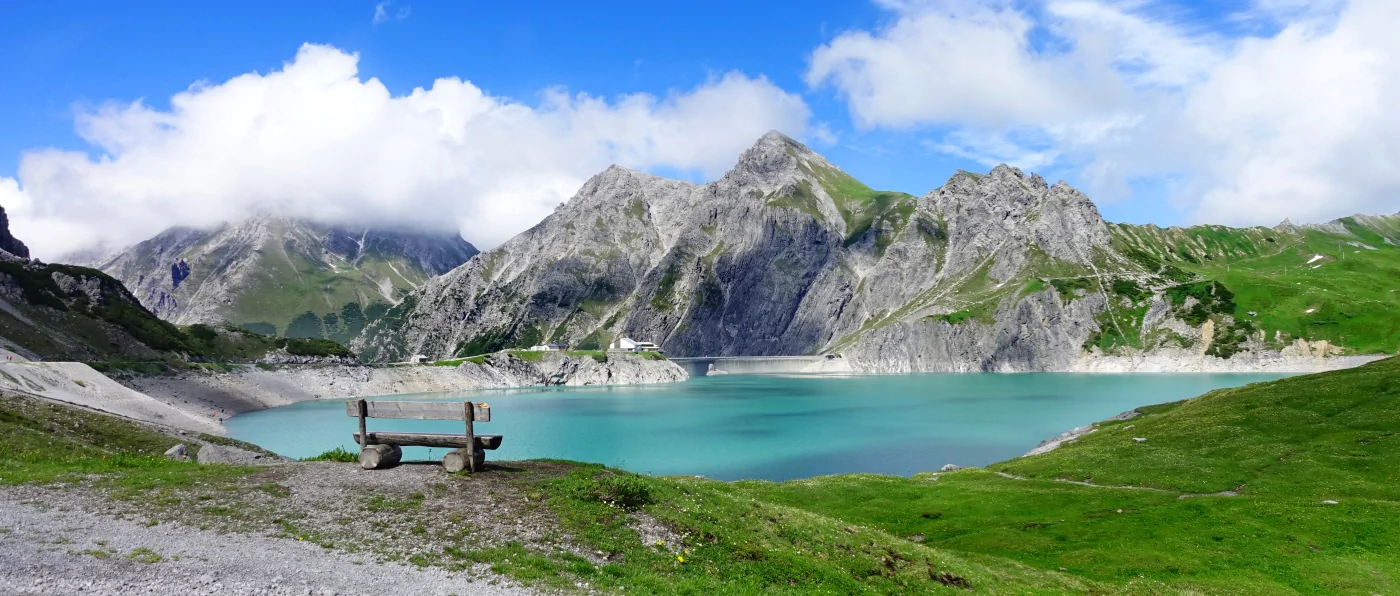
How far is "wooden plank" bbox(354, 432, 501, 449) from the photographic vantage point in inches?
902

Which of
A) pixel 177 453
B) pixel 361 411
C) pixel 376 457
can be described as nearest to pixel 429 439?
pixel 376 457

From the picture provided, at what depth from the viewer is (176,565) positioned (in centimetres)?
1295

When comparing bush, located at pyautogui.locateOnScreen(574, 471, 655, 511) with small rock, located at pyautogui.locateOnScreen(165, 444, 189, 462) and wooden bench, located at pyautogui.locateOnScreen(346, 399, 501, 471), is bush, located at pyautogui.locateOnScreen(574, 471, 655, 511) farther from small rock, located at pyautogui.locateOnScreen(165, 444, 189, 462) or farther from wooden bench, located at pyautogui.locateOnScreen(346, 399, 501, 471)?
small rock, located at pyautogui.locateOnScreen(165, 444, 189, 462)

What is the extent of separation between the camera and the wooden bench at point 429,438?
22344 mm

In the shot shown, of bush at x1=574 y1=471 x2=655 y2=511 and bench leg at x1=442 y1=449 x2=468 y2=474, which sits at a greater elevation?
bench leg at x1=442 y1=449 x2=468 y2=474

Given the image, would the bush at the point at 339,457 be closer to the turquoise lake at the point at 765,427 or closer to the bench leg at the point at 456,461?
the bench leg at the point at 456,461

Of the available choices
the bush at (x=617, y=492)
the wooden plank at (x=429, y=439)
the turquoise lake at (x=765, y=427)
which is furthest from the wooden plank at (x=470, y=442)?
the turquoise lake at (x=765, y=427)

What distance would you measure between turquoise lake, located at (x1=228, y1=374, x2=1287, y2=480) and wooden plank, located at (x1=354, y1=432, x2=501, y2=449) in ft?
105

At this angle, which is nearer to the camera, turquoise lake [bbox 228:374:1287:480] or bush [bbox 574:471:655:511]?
bush [bbox 574:471:655:511]

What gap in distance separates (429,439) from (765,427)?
78.9 metres

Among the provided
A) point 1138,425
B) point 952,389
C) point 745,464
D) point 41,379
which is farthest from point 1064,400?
point 41,379

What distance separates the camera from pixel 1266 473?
3788 centimetres

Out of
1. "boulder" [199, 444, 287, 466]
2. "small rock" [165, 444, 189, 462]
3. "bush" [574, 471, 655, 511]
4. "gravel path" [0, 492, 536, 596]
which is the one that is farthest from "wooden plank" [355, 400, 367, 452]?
"small rock" [165, 444, 189, 462]

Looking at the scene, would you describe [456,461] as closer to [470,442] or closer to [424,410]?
[470,442]
